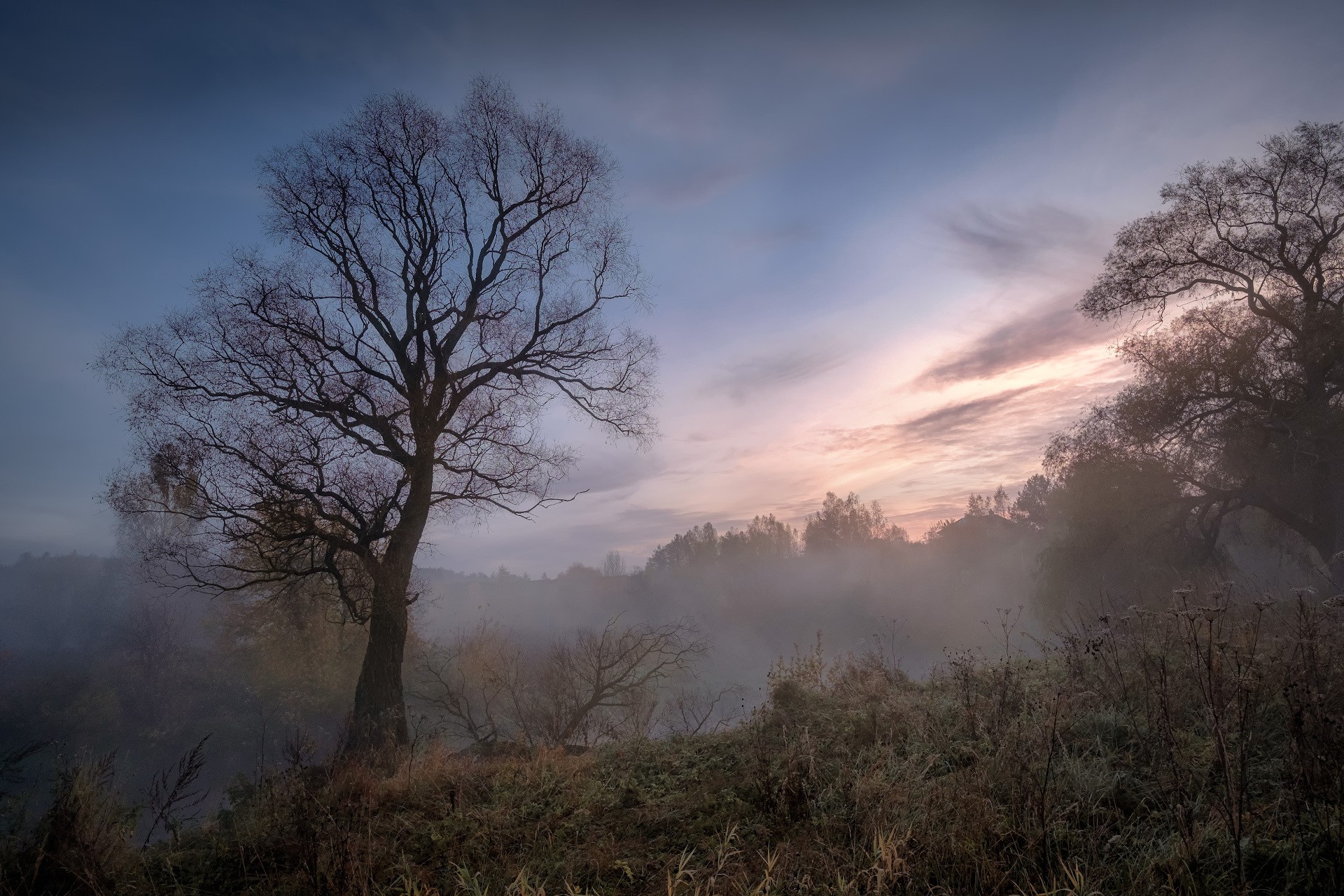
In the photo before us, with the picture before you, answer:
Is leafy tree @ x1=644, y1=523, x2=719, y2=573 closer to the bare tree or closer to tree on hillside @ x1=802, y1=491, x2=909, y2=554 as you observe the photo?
tree on hillside @ x1=802, y1=491, x2=909, y2=554

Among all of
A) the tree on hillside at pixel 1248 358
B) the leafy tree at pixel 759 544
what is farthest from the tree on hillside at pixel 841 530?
the tree on hillside at pixel 1248 358

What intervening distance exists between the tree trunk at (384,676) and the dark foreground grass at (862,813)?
8.25 ft

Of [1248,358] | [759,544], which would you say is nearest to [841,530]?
[759,544]

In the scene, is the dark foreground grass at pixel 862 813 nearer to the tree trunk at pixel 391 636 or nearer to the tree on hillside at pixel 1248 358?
the tree trunk at pixel 391 636

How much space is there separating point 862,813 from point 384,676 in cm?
743

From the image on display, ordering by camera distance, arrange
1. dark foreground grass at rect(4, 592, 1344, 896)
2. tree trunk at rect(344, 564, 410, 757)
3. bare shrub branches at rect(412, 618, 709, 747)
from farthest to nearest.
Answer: bare shrub branches at rect(412, 618, 709, 747) < tree trunk at rect(344, 564, 410, 757) < dark foreground grass at rect(4, 592, 1344, 896)

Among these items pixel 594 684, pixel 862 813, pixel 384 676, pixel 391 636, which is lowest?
pixel 594 684

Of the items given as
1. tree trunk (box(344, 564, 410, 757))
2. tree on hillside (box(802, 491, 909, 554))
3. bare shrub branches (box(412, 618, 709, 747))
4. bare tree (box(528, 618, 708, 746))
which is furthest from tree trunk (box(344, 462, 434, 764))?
tree on hillside (box(802, 491, 909, 554))

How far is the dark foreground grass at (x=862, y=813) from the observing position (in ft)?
9.43

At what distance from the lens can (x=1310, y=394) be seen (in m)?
13.4

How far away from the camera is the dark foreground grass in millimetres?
2873

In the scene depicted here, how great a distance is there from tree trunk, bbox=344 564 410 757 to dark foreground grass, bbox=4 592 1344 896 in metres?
2.52

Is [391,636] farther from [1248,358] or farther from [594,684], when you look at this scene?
[1248,358]

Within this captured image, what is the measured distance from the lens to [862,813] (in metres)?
3.50
